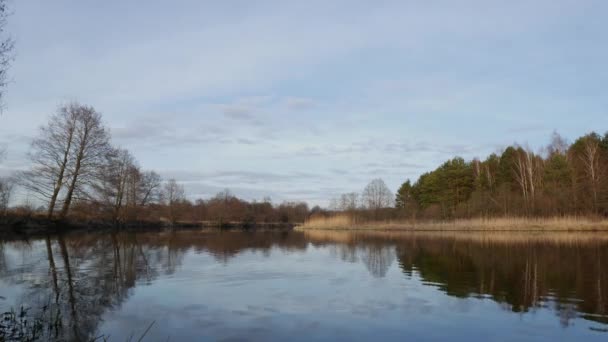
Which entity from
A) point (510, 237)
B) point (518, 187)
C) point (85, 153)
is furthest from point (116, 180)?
point (518, 187)

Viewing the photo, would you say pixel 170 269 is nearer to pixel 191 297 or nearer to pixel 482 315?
pixel 191 297

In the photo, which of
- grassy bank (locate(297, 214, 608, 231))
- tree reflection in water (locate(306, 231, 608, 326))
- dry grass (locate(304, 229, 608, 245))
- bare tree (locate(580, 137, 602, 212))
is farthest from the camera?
bare tree (locate(580, 137, 602, 212))

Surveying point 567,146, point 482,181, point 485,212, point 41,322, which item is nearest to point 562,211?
point 485,212

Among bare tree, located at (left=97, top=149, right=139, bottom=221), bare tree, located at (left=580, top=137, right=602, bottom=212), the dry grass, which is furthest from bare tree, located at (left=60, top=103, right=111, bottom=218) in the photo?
bare tree, located at (left=580, top=137, right=602, bottom=212)

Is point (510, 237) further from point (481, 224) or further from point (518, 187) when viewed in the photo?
point (518, 187)

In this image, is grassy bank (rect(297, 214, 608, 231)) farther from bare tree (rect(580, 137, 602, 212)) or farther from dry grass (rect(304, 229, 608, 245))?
bare tree (rect(580, 137, 602, 212))

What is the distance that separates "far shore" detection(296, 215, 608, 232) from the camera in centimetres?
3650

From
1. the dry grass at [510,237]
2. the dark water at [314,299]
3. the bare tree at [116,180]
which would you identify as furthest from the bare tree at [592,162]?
the bare tree at [116,180]

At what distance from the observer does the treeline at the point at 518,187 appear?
39.3 m

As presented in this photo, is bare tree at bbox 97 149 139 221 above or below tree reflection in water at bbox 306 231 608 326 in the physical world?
above

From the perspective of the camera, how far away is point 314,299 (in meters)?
10.0

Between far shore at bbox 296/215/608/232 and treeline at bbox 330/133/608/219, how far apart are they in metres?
1.17

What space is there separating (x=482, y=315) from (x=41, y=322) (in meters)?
7.53

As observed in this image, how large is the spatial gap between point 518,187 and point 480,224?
17.0m
